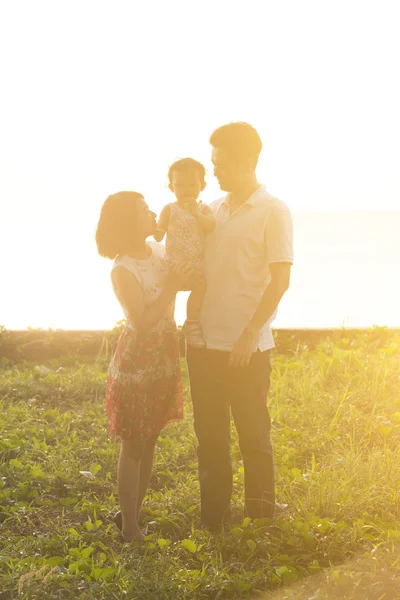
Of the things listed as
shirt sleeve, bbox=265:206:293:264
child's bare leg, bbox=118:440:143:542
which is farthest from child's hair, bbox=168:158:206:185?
child's bare leg, bbox=118:440:143:542

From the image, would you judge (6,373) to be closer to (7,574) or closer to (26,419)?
(26,419)

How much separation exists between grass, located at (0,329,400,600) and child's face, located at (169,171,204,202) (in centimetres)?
160

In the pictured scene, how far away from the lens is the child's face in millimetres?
3768

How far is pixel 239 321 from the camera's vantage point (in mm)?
3859

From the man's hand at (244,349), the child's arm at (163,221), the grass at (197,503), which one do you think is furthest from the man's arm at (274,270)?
the grass at (197,503)

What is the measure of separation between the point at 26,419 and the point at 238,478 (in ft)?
6.50

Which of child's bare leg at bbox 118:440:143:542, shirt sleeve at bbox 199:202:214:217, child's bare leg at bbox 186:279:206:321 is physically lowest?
child's bare leg at bbox 118:440:143:542

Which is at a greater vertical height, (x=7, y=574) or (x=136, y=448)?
(x=136, y=448)

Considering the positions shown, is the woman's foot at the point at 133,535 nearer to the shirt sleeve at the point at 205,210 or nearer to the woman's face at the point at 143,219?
the woman's face at the point at 143,219

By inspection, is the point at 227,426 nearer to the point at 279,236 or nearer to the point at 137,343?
the point at 137,343

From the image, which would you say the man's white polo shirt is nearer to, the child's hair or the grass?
the child's hair

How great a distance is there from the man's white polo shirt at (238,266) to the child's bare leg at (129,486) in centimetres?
69

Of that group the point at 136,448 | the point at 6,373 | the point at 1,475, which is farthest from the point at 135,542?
the point at 6,373

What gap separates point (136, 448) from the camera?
399cm
